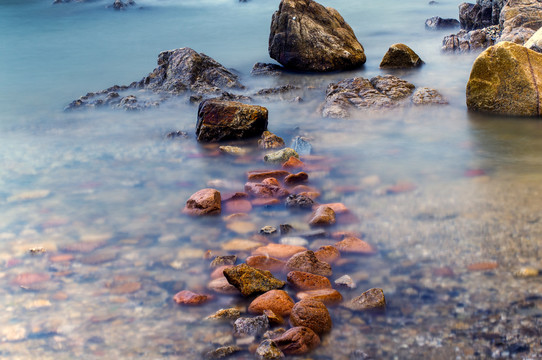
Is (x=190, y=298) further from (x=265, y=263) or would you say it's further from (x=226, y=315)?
(x=265, y=263)

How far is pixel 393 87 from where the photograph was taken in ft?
27.6

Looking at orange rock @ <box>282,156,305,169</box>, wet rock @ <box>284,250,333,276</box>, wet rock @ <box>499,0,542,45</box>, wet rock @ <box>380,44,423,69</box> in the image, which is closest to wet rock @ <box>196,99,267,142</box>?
orange rock @ <box>282,156,305,169</box>

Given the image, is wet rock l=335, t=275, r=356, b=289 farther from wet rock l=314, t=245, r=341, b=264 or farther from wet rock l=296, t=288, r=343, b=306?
wet rock l=314, t=245, r=341, b=264

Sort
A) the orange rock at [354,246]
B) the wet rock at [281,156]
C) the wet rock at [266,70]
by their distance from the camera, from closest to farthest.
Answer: the orange rock at [354,246] → the wet rock at [281,156] → the wet rock at [266,70]

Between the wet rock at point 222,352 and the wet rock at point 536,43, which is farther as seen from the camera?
the wet rock at point 536,43

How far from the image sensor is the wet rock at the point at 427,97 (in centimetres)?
796

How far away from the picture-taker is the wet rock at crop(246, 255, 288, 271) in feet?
12.7

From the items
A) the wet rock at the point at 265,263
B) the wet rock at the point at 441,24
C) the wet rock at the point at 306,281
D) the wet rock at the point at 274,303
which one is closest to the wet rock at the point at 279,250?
the wet rock at the point at 265,263

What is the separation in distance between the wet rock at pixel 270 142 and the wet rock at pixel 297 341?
12.7ft

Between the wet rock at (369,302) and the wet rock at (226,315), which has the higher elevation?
the wet rock at (369,302)

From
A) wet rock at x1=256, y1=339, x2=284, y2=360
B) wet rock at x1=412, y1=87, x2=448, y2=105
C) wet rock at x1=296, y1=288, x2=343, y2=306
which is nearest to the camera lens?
wet rock at x1=256, y1=339, x2=284, y2=360

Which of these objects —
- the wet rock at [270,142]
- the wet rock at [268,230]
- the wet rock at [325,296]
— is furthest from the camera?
the wet rock at [270,142]

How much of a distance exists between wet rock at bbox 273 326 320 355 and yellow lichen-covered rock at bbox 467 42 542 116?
5.33 meters

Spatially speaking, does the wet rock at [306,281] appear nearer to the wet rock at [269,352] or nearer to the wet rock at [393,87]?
the wet rock at [269,352]
